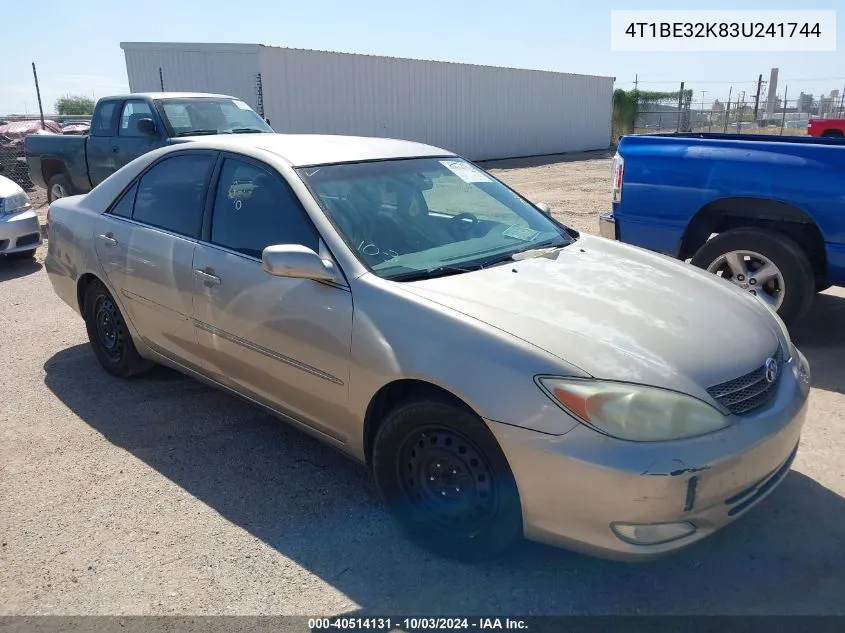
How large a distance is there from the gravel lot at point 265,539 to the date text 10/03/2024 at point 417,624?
0.15ft

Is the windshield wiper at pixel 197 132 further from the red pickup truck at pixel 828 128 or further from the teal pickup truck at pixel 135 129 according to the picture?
the red pickup truck at pixel 828 128

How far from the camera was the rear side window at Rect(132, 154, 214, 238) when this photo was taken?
151 inches

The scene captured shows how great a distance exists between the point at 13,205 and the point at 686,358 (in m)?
8.25

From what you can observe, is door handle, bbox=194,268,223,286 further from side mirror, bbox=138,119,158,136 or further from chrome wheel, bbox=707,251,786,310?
side mirror, bbox=138,119,158,136

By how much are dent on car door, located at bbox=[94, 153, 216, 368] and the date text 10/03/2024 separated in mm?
1841

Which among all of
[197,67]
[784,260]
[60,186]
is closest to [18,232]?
[60,186]

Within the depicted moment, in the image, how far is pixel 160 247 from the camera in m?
3.92

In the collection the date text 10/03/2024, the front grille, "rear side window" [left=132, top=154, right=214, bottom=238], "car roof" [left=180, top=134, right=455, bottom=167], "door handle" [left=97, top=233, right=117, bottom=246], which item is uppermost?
"car roof" [left=180, top=134, right=455, bottom=167]

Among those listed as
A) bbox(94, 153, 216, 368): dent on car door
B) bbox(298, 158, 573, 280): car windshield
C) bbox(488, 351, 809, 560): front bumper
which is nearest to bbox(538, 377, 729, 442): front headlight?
bbox(488, 351, 809, 560): front bumper

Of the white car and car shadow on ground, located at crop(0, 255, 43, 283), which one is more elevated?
the white car

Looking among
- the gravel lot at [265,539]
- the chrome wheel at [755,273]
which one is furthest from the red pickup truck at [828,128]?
the gravel lot at [265,539]

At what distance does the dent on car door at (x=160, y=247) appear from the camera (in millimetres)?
3799

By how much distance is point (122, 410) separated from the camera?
14.1ft

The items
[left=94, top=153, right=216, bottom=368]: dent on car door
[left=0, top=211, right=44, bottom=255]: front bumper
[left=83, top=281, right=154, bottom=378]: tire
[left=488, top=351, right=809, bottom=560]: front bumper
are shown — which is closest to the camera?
[left=488, top=351, right=809, bottom=560]: front bumper
